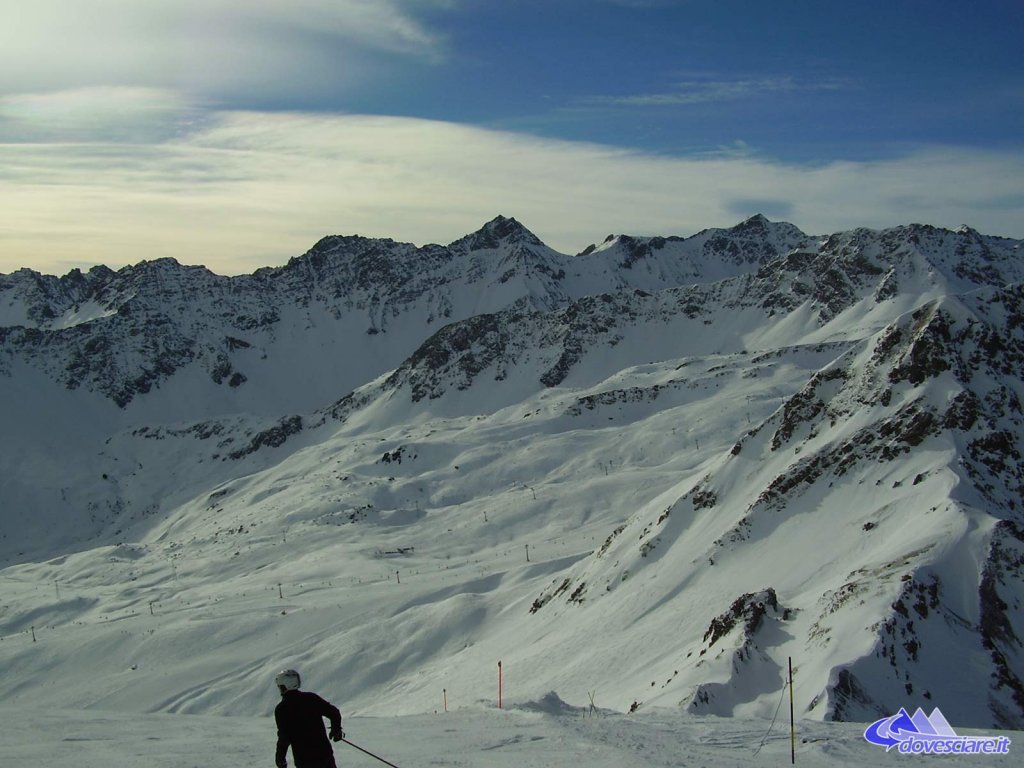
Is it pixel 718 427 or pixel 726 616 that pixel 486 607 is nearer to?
pixel 726 616

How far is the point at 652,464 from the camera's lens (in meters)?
99.4

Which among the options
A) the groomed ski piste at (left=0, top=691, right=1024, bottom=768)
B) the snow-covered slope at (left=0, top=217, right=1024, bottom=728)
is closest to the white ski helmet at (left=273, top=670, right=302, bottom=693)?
the groomed ski piste at (left=0, top=691, right=1024, bottom=768)

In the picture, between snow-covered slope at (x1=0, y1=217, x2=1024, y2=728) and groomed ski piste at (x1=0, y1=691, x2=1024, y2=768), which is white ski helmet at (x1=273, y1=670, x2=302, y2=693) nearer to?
groomed ski piste at (x1=0, y1=691, x2=1024, y2=768)

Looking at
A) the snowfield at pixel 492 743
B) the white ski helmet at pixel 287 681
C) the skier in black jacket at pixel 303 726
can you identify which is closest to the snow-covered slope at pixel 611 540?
the snowfield at pixel 492 743

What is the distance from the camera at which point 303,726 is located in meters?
10.5

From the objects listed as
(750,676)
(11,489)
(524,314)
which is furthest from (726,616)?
(11,489)

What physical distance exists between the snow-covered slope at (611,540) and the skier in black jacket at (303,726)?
53.6 feet

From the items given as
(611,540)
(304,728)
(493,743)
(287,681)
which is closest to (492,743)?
(493,743)

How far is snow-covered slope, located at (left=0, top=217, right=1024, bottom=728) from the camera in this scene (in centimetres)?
2736

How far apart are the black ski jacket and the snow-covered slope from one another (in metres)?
16.4

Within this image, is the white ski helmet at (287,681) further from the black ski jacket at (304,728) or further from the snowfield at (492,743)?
the snowfield at (492,743)

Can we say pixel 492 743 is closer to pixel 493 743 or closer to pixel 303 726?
pixel 493 743

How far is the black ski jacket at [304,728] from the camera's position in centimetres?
1038

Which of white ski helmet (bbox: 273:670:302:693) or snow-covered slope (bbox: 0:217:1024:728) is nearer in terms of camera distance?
white ski helmet (bbox: 273:670:302:693)
